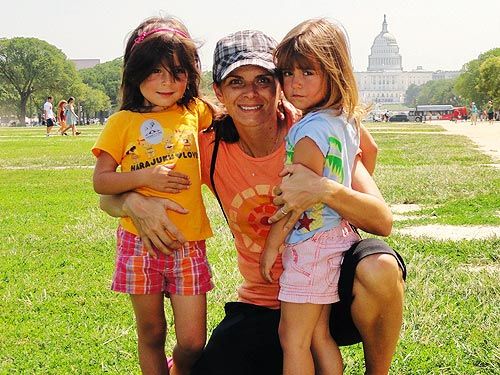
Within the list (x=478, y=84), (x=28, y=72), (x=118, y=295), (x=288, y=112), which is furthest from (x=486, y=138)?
(x=28, y=72)

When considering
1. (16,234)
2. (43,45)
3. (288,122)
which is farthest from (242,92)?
(43,45)

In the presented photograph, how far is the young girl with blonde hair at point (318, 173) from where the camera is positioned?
3184 mm

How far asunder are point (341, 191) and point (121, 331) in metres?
1.84

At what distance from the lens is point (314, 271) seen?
10.5ft

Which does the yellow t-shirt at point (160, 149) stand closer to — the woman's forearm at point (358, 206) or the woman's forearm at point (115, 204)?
the woman's forearm at point (115, 204)

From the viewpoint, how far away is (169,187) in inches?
134

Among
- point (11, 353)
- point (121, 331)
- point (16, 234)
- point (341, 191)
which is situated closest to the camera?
point (341, 191)

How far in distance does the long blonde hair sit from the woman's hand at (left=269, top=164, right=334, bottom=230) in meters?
0.30

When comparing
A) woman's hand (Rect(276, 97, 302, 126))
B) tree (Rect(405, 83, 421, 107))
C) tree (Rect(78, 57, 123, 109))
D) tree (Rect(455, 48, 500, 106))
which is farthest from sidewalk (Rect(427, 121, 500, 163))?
tree (Rect(405, 83, 421, 107))

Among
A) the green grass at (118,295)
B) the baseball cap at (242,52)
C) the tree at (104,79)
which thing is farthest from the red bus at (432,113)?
the baseball cap at (242,52)

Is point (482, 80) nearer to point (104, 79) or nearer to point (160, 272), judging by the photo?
point (104, 79)

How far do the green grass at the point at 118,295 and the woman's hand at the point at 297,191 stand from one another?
38.6 inches

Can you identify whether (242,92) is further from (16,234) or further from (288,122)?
(16,234)

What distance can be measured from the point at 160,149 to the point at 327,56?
2.74ft
